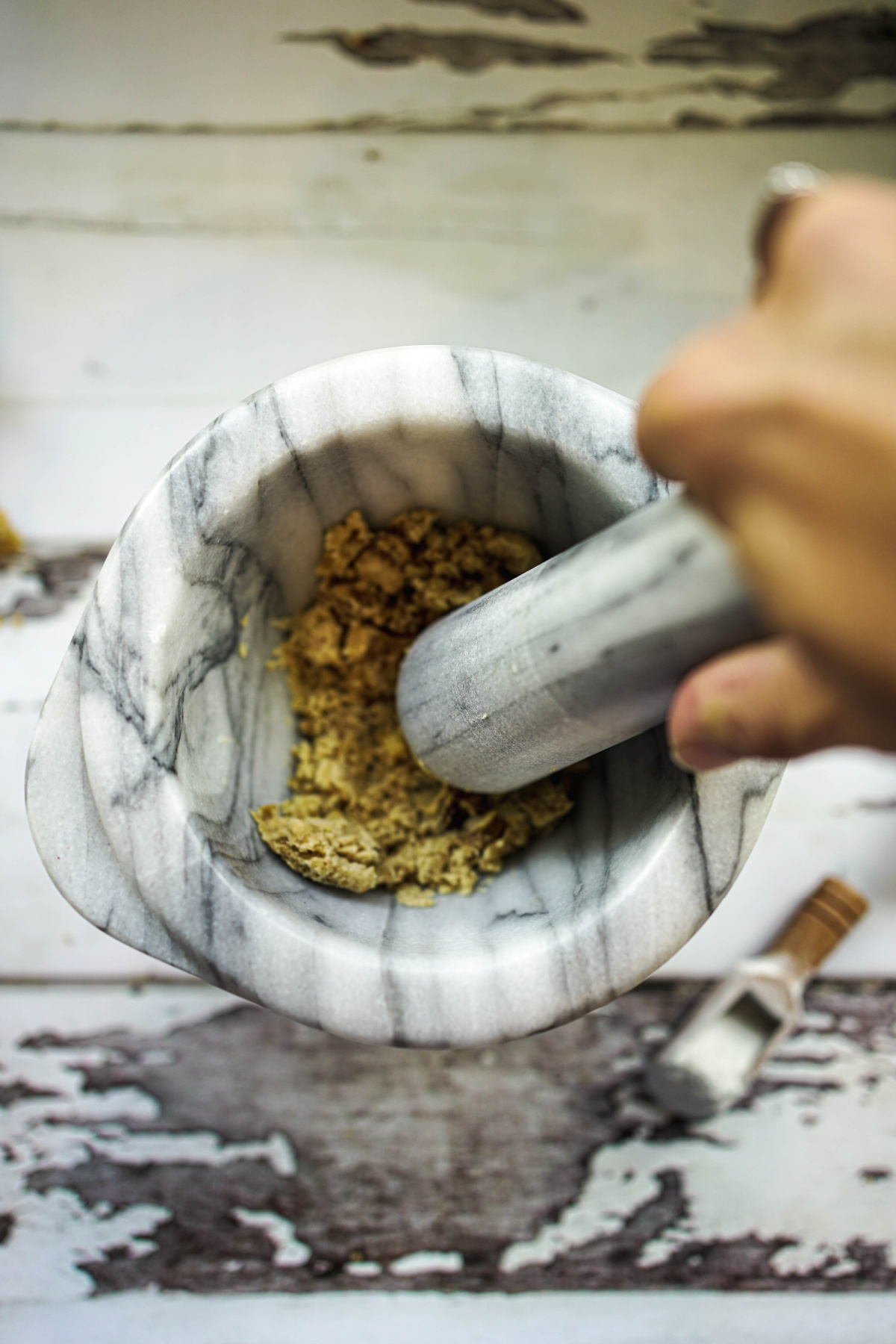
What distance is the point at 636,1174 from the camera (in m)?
0.99

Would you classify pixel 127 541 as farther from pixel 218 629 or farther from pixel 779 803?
pixel 779 803

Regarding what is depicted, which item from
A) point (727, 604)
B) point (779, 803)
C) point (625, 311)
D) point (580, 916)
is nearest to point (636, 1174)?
point (779, 803)

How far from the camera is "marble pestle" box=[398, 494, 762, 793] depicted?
41 centimetres

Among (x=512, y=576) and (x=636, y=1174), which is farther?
(x=636, y=1174)

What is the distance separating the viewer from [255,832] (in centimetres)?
67

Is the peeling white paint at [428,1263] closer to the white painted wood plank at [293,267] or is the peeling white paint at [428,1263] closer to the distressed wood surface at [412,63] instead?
the white painted wood plank at [293,267]

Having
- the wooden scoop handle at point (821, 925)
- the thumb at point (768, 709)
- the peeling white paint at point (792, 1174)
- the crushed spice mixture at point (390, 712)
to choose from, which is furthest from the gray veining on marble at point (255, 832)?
the peeling white paint at point (792, 1174)

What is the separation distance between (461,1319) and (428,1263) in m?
0.07

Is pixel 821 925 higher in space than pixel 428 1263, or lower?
higher

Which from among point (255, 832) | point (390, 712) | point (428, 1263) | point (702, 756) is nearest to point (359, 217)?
point (390, 712)

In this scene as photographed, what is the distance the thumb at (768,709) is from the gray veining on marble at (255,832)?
190 millimetres

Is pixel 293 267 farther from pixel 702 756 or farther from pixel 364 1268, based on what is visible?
pixel 364 1268

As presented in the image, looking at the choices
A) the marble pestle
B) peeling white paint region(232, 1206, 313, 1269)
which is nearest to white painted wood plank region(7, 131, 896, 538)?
the marble pestle

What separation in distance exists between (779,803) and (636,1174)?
1.40 ft
